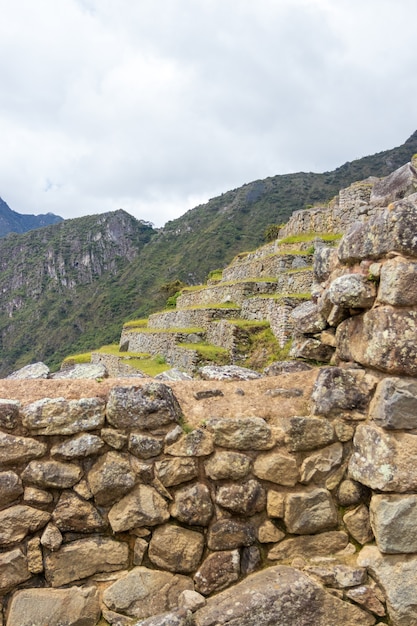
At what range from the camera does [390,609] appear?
8.36 feet

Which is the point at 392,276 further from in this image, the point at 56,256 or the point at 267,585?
the point at 56,256

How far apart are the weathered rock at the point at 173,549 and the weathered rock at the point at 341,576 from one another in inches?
30.1

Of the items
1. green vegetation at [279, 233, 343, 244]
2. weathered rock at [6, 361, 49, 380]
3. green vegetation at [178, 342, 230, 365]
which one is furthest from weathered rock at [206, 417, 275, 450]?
green vegetation at [279, 233, 343, 244]

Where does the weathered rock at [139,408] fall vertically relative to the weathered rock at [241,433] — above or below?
above

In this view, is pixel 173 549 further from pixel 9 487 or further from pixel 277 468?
pixel 9 487

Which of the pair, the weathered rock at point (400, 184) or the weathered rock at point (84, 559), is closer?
the weathered rock at point (84, 559)

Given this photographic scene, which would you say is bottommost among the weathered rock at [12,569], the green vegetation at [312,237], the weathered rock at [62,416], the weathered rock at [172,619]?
the weathered rock at [172,619]

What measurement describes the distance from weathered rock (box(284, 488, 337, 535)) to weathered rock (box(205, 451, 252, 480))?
37cm

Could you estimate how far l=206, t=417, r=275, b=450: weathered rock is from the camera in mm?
2709

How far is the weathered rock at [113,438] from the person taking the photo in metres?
2.61

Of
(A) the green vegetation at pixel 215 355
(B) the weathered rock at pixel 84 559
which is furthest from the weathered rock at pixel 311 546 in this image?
(A) the green vegetation at pixel 215 355

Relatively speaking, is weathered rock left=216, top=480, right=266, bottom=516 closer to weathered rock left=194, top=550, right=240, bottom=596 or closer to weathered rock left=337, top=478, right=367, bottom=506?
weathered rock left=194, top=550, right=240, bottom=596

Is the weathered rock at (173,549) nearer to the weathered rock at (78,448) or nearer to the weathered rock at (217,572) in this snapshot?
the weathered rock at (217,572)

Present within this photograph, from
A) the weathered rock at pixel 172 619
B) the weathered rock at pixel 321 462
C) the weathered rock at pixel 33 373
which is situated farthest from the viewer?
the weathered rock at pixel 33 373
